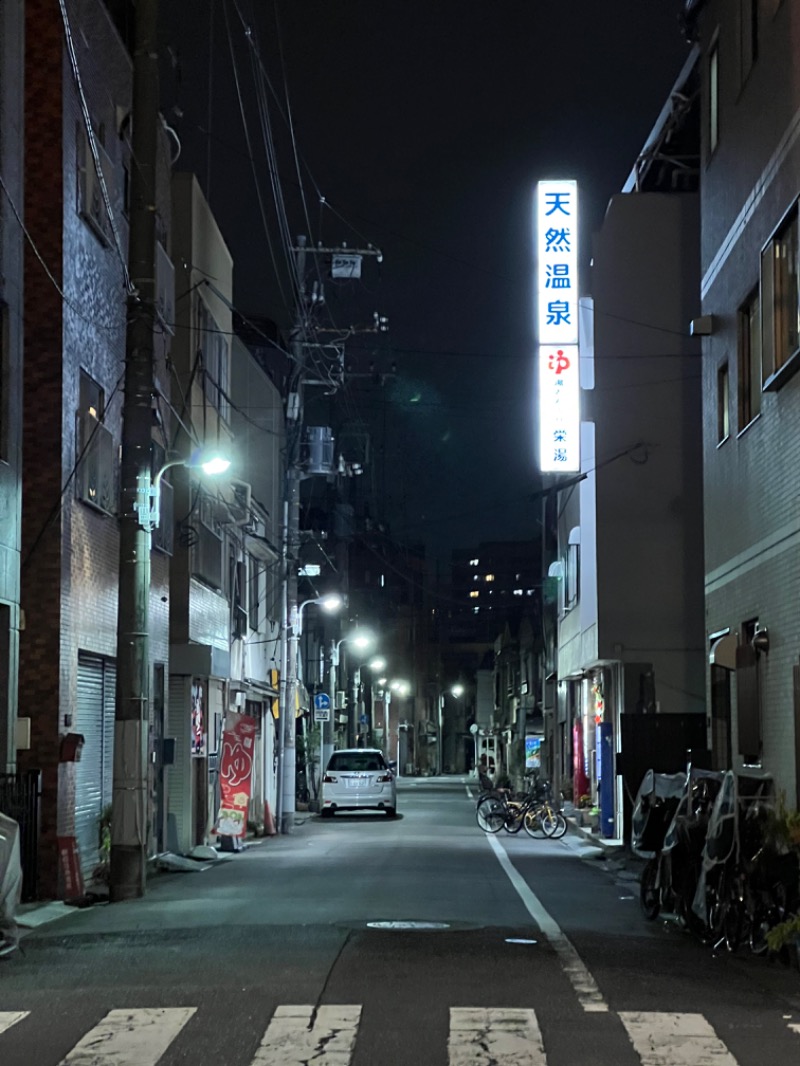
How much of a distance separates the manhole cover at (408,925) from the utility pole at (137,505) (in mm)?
4738

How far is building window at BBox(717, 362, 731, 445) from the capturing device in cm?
1962

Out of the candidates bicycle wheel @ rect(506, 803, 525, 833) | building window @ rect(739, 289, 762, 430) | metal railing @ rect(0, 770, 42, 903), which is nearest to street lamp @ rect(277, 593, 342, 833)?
bicycle wheel @ rect(506, 803, 525, 833)

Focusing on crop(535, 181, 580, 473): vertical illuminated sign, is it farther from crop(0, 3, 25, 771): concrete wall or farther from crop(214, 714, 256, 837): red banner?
crop(0, 3, 25, 771): concrete wall

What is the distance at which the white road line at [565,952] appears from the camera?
32.9 ft

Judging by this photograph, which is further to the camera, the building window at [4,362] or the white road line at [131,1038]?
the building window at [4,362]

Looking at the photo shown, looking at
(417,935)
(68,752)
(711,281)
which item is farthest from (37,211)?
(417,935)

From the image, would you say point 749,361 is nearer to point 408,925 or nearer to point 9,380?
point 408,925

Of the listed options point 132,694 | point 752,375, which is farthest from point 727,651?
point 132,694

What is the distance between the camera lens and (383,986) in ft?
34.1

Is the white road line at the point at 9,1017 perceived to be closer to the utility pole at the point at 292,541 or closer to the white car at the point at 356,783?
the utility pole at the point at 292,541

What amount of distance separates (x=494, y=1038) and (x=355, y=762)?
3238 centimetres

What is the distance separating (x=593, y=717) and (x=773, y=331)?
930 inches

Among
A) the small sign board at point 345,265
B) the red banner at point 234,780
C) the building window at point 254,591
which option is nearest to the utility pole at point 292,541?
the small sign board at point 345,265

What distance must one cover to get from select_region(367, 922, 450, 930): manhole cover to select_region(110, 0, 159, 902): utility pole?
4.74 meters
